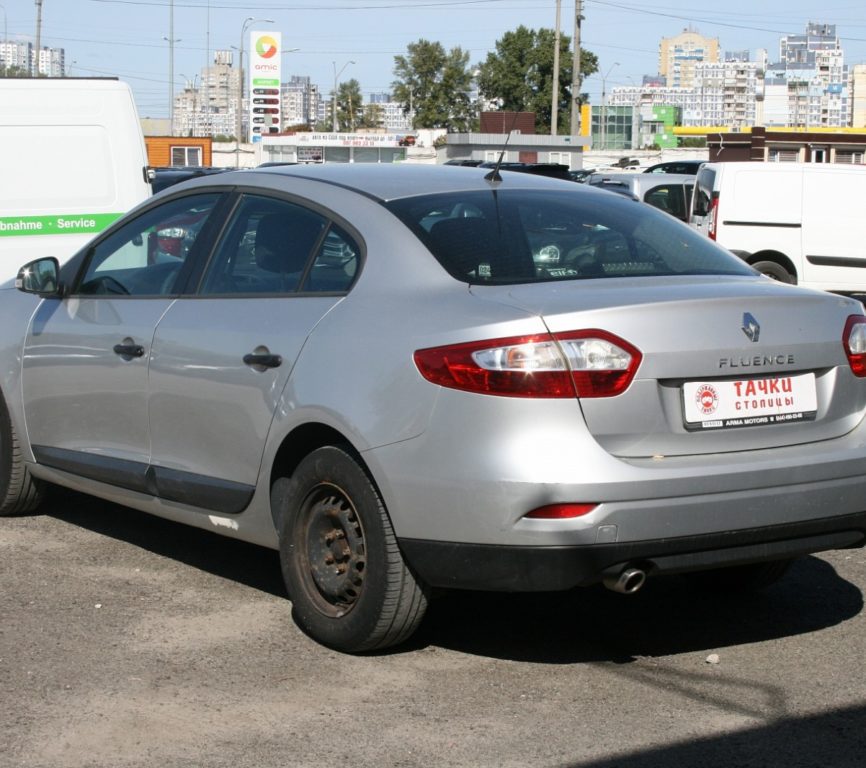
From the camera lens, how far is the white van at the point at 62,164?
10.1m

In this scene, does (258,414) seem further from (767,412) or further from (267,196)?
(767,412)

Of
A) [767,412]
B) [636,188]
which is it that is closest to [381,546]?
[767,412]

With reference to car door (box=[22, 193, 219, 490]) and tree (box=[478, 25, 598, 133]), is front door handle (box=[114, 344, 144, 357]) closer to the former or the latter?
car door (box=[22, 193, 219, 490])

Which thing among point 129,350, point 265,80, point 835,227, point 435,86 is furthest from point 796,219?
point 435,86

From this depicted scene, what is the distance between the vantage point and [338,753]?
3.82 meters

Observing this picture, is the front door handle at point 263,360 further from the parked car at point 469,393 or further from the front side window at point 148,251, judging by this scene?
the front side window at point 148,251

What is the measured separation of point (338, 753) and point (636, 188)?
19.5 m

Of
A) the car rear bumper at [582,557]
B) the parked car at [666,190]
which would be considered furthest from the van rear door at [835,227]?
the car rear bumper at [582,557]

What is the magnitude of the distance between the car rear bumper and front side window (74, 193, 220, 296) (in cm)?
183

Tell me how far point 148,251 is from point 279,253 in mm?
966

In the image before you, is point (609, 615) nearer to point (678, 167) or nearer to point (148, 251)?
Result: point (148, 251)

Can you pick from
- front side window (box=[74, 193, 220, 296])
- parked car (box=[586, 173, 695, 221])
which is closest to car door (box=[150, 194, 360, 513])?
front side window (box=[74, 193, 220, 296])

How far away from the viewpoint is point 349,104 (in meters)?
148

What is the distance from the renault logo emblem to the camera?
430 centimetres
